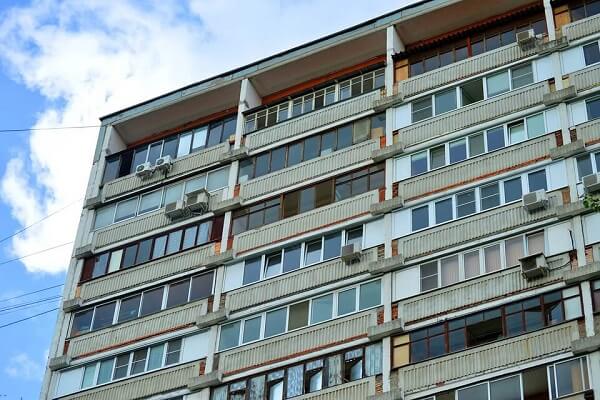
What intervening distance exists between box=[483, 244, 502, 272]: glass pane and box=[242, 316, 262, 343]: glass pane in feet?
27.3

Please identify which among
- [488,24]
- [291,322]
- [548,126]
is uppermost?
[488,24]

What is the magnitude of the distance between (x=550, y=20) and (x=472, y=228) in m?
9.21

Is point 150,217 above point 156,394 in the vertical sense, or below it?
above

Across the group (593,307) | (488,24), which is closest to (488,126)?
(488,24)

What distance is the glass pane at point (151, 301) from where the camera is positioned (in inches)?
1688

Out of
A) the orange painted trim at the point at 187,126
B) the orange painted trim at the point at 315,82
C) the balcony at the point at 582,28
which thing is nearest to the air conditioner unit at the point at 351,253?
the orange painted trim at the point at 315,82

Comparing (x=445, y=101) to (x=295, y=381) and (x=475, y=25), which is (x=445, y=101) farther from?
(x=295, y=381)

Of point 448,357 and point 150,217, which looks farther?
point 150,217

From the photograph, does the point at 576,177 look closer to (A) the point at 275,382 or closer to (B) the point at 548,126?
(B) the point at 548,126

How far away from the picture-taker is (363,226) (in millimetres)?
40031

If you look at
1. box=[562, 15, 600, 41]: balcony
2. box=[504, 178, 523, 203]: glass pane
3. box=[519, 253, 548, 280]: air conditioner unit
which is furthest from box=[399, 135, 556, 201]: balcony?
box=[562, 15, 600, 41]: balcony

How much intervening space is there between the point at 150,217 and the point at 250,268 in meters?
6.26

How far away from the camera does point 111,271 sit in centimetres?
4531

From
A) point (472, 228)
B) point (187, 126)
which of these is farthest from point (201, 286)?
point (472, 228)
